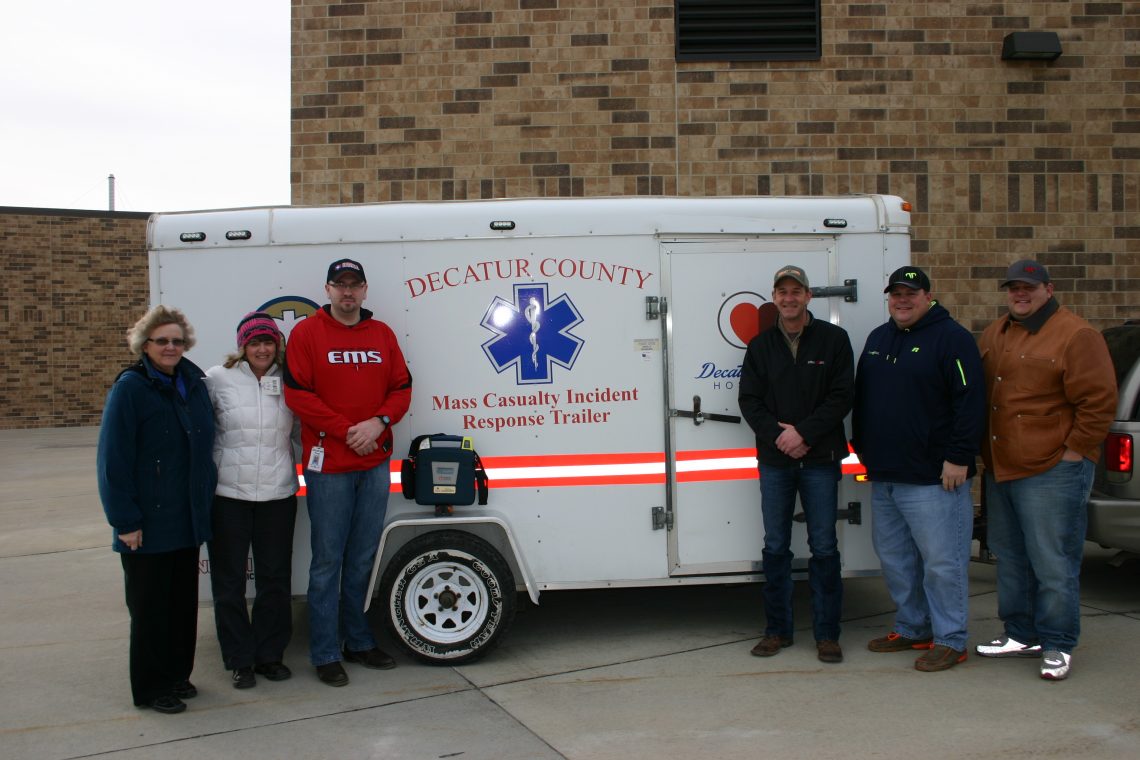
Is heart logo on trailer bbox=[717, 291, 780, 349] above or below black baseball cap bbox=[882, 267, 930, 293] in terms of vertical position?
below

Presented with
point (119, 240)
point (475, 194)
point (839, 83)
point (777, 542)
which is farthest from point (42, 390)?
point (777, 542)

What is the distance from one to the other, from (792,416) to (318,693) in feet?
8.91

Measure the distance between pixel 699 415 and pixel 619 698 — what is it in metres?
1.53

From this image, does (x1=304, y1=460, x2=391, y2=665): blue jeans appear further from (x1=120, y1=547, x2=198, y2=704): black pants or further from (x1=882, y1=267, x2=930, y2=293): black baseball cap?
(x1=882, y1=267, x2=930, y2=293): black baseball cap

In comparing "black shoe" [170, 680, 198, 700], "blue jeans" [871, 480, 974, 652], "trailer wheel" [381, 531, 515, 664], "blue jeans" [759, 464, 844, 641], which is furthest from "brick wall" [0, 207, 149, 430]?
"blue jeans" [871, 480, 974, 652]

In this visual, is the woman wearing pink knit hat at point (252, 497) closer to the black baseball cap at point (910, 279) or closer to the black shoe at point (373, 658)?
the black shoe at point (373, 658)

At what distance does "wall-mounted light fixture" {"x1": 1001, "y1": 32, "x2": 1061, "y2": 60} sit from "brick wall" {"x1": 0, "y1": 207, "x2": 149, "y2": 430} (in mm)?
19777

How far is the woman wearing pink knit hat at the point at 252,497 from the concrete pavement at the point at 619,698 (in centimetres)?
29

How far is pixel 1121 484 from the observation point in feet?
18.9

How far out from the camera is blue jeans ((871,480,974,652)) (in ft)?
16.0

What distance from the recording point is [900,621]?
204 inches

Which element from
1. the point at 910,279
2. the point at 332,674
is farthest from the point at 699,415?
the point at 332,674

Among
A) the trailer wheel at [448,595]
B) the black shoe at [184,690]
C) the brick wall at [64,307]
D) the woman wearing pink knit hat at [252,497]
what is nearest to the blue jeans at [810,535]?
the trailer wheel at [448,595]

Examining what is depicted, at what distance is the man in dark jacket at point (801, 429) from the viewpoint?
492 cm
